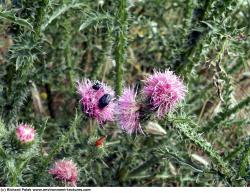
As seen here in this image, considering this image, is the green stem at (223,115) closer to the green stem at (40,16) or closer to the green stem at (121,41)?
the green stem at (121,41)

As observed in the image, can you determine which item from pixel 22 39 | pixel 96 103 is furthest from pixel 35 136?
pixel 22 39

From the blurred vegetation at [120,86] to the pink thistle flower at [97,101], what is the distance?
68mm

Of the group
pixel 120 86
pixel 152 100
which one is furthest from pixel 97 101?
pixel 120 86

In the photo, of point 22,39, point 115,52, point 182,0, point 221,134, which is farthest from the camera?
point 221,134

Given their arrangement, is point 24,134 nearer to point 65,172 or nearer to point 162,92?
point 65,172

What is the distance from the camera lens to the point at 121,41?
2.74 meters

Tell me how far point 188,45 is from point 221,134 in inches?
39.3

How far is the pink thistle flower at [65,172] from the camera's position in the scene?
8.08 feet

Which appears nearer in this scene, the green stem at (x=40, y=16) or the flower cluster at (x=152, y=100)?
the flower cluster at (x=152, y=100)

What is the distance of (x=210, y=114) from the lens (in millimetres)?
3783

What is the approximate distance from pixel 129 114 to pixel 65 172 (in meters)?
0.48

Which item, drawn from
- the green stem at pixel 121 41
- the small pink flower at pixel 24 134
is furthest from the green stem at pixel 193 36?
the small pink flower at pixel 24 134

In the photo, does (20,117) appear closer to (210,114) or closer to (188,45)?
(188,45)

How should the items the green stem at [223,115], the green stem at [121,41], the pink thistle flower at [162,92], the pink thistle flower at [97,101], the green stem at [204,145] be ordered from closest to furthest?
the pink thistle flower at [162,92] → the green stem at [204,145] → the pink thistle flower at [97,101] → the green stem at [121,41] → the green stem at [223,115]
